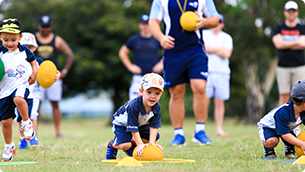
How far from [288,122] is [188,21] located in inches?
89.1

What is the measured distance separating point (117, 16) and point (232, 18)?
5.53 meters

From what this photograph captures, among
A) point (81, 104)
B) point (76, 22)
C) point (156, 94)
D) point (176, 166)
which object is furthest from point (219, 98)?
point (81, 104)

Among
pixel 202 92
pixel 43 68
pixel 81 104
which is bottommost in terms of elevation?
pixel 81 104

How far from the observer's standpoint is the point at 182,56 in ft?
18.9

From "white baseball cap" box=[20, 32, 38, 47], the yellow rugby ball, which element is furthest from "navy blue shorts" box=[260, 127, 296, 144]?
"white baseball cap" box=[20, 32, 38, 47]

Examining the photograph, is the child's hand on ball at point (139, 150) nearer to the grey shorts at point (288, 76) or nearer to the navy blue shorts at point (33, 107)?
the navy blue shorts at point (33, 107)

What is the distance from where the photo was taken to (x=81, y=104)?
137ft

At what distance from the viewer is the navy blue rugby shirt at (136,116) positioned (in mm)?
4059

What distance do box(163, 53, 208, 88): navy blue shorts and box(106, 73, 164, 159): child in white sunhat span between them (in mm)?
1585

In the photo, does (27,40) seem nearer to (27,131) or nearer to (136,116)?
(27,131)

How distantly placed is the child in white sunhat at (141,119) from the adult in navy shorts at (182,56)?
4.98ft

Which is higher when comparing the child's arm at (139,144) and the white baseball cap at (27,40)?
the white baseball cap at (27,40)

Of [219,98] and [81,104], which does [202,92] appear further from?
[81,104]

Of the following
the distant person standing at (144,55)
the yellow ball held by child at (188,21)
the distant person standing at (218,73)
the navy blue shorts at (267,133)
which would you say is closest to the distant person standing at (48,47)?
the distant person standing at (144,55)
